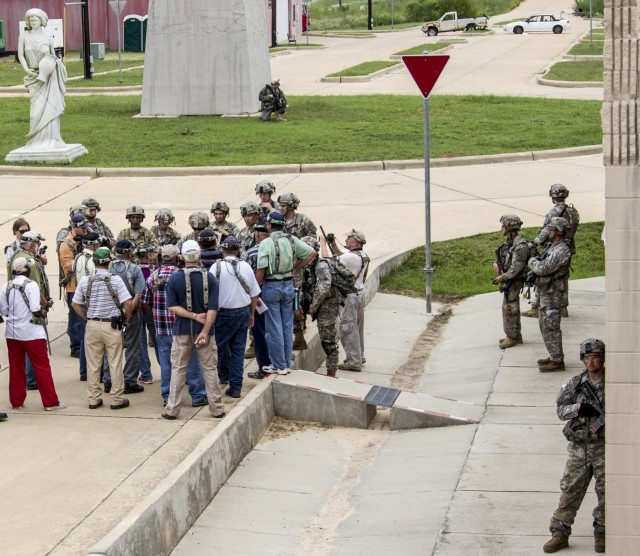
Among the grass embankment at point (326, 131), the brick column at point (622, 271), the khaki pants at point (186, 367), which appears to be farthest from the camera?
the grass embankment at point (326, 131)

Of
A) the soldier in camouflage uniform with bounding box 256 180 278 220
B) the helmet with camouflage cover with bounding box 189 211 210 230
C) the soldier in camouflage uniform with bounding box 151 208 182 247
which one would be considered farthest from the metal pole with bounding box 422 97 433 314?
the helmet with camouflage cover with bounding box 189 211 210 230

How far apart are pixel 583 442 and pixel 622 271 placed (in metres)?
1.38

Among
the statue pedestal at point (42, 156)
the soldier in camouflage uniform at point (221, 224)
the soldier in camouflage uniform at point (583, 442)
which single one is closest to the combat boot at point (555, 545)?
the soldier in camouflage uniform at point (583, 442)

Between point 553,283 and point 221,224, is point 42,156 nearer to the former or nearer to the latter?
point 221,224

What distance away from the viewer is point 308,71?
46.8 meters

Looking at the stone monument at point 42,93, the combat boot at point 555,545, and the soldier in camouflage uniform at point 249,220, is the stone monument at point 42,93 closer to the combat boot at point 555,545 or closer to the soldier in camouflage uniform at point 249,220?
the soldier in camouflage uniform at point 249,220

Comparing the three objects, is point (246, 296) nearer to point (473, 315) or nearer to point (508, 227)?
point (508, 227)

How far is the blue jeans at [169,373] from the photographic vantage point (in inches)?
472

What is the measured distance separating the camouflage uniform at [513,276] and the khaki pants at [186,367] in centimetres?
396

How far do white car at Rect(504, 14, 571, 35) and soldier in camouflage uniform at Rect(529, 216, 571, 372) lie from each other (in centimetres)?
5824

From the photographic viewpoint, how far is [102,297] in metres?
11.8

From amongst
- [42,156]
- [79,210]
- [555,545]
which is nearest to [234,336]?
[79,210]

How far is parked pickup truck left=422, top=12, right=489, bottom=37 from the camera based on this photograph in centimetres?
7212

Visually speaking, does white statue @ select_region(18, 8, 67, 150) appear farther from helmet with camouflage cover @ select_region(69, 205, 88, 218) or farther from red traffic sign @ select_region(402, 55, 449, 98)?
helmet with camouflage cover @ select_region(69, 205, 88, 218)
